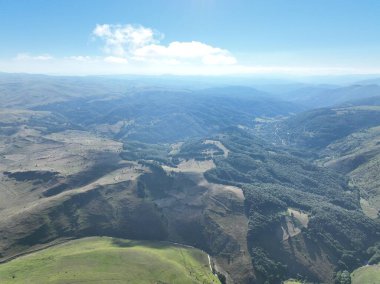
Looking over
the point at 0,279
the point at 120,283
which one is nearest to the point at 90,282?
the point at 120,283

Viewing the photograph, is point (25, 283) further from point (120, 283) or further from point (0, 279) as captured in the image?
point (120, 283)

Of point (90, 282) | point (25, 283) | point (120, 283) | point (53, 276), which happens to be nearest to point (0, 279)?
point (25, 283)

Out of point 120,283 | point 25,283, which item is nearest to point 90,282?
point 120,283

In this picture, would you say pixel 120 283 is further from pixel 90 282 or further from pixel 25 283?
pixel 25 283

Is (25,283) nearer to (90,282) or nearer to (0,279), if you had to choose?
(0,279)

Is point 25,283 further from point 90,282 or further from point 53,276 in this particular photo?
point 90,282

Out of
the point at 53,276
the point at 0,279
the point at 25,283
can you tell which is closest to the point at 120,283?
the point at 53,276
